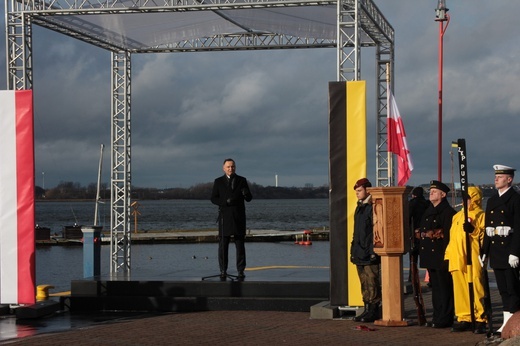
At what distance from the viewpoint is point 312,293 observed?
14805 mm

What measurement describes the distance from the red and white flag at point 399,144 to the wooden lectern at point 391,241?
17.6 ft

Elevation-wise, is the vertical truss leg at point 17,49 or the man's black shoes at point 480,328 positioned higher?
the vertical truss leg at point 17,49

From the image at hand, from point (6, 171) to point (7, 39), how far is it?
300 cm

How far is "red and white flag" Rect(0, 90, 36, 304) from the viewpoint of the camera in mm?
13992

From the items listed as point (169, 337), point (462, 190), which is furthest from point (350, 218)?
point (169, 337)

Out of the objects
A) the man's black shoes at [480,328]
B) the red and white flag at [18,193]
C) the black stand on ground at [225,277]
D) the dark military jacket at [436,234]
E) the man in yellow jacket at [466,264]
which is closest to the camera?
the man's black shoes at [480,328]

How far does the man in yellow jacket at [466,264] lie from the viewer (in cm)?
1169

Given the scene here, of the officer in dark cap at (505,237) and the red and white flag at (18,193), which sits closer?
the officer in dark cap at (505,237)

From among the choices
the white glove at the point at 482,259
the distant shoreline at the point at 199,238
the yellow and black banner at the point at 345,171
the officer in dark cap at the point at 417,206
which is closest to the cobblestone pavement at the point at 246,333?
the yellow and black banner at the point at 345,171

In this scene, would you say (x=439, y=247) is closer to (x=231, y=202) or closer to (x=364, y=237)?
(x=364, y=237)

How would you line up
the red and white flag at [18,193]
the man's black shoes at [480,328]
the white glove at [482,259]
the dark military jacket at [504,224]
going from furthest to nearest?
the red and white flag at [18,193] < the man's black shoes at [480,328] < the white glove at [482,259] < the dark military jacket at [504,224]

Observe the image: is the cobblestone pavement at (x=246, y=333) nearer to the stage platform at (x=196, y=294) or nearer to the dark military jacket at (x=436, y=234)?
the stage platform at (x=196, y=294)

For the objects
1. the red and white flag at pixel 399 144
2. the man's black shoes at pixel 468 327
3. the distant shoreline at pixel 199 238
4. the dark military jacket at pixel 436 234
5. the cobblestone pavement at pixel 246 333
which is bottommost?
the distant shoreline at pixel 199 238

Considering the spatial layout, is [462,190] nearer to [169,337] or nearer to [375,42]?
[169,337]
